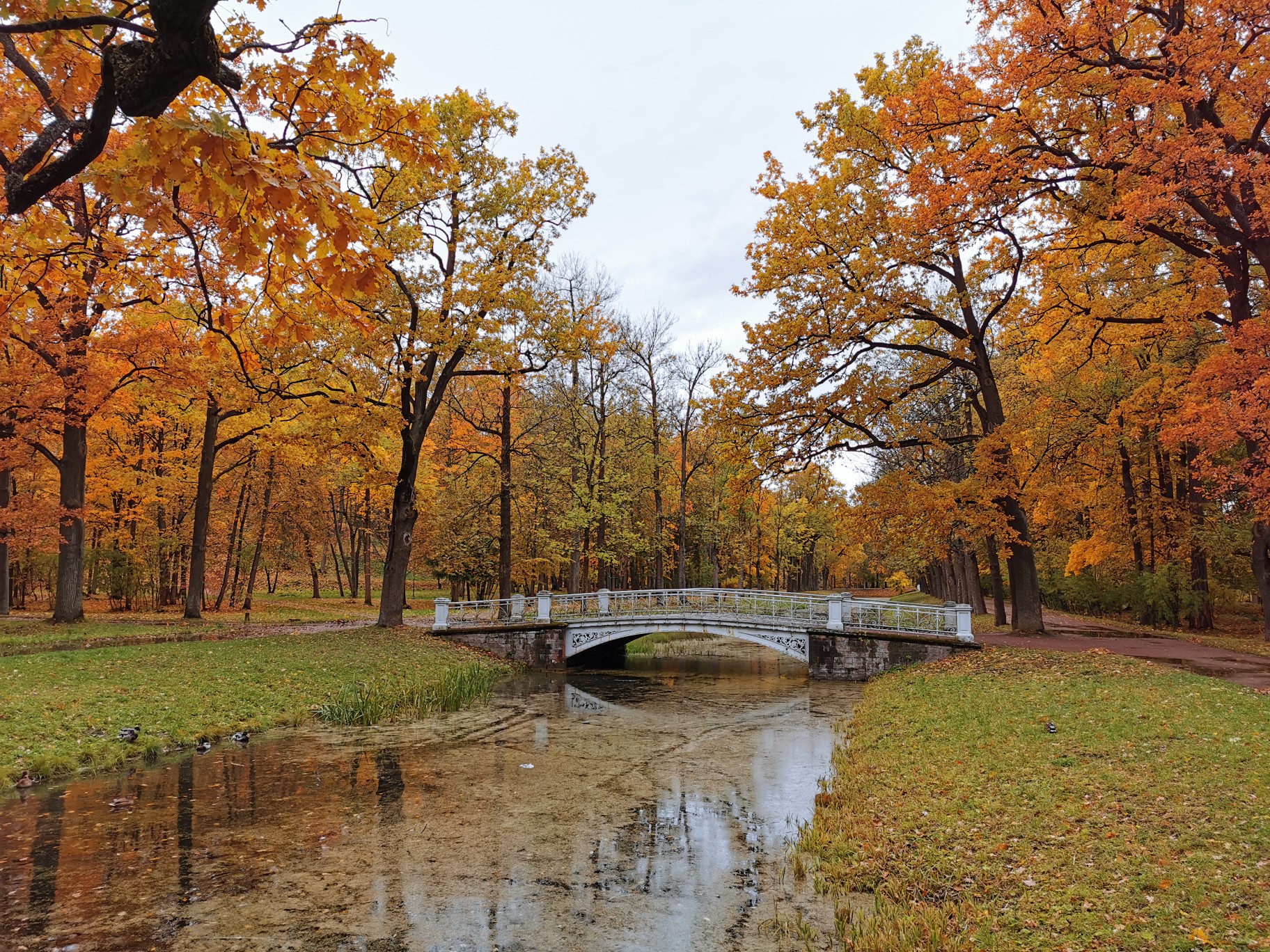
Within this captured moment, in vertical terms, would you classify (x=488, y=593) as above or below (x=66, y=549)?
below

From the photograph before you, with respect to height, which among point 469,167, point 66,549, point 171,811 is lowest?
point 171,811

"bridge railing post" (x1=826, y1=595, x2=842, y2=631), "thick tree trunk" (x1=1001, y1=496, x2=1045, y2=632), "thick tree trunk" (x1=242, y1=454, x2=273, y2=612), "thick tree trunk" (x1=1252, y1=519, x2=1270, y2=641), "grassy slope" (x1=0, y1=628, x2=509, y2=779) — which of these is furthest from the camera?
"thick tree trunk" (x1=242, y1=454, x2=273, y2=612)

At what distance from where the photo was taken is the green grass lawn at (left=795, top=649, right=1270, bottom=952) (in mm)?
4449

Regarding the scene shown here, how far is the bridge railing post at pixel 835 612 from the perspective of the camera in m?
20.0

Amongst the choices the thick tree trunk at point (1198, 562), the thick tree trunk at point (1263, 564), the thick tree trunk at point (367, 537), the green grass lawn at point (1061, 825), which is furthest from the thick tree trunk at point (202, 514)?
the thick tree trunk at point (1198, 562)

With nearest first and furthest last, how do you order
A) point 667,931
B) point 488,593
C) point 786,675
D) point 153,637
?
point 667,931 < point 153,637 < point 786,675 < point 488,593

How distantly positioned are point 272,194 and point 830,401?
16450mm

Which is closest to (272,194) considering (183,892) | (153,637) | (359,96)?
(359,96)

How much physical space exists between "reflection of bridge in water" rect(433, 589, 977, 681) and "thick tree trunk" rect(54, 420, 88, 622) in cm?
953

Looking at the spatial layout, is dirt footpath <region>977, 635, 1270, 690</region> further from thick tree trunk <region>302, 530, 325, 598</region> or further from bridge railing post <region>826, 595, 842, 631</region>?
thick tree trunk <region>302, 530, 325, 598</region>

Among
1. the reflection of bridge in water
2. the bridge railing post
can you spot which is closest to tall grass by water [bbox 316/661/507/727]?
the reflection of bridge in water

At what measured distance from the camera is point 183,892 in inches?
213

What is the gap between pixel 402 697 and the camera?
45.9ft

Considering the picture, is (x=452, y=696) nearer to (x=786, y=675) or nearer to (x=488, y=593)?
(x=786, y=675)
